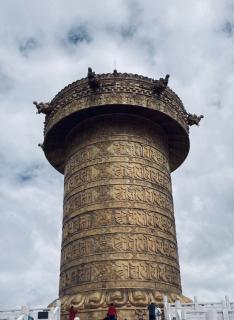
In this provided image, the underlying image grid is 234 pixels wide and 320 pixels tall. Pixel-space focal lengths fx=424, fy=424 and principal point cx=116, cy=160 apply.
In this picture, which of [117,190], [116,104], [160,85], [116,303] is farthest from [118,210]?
[160,85]

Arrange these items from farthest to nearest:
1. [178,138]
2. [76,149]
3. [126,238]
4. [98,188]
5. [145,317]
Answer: [178,138]
[76,149]
[98,188]
[126,238]
[145,317]

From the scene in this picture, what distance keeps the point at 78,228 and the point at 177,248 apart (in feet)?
10.9

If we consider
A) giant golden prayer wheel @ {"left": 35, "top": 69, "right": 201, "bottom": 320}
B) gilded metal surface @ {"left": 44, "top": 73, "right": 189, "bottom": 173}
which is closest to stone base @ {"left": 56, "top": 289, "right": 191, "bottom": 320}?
giant golden prayer wheel @ {"left": 35, "top": 69, "right": 201, "bottom": 320}

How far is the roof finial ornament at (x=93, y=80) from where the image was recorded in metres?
13.3

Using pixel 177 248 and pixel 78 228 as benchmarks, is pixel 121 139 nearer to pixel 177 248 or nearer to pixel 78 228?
pixel 78 228

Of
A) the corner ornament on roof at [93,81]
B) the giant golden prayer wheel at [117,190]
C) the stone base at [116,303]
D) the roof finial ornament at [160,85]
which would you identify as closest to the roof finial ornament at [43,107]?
the giant golden prayer wheel at [117,190]

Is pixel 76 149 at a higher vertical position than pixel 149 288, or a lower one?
higher

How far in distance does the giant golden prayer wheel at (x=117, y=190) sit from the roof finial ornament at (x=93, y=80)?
0.03 meters

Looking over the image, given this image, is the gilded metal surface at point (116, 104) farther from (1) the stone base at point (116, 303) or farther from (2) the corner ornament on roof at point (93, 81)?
(1) the stone base at point (116, 303)

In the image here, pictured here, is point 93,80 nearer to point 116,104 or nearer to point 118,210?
point 116,104

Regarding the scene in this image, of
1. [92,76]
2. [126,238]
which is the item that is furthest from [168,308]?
[92,76]

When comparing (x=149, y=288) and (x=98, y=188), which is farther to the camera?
(x=98, y=188)

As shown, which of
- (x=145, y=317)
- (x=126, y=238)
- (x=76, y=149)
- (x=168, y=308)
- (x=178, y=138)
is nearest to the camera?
(x=168, y=308)

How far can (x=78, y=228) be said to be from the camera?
12828mm
